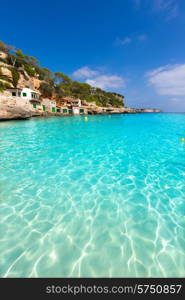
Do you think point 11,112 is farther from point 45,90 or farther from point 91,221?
point 45,90

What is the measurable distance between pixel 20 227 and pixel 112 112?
6923cm

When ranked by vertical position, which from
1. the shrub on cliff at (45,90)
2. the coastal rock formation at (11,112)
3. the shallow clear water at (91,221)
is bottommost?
the shallow clear water at (91,221)

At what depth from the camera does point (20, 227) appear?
126 inches

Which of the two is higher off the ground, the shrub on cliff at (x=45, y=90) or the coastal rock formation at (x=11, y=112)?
the shrub on cliff at (x=45, y=90)

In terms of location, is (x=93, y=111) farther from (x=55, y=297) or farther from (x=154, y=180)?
(x=55, y=297)

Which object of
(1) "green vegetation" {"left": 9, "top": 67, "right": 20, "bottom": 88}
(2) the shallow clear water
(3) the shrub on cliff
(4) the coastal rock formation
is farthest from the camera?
(3) the shrub on cliff

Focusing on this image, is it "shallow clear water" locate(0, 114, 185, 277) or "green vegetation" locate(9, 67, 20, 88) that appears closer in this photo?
"shallow clear water" locate(0, 114, 185, 277)

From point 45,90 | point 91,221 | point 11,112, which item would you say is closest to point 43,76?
point 45,90

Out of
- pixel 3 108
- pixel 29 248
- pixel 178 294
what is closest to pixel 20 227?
pixel 29 248

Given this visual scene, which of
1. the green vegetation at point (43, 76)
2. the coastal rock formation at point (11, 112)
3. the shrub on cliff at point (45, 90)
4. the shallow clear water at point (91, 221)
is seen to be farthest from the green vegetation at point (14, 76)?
the shallow clear water at point (91, 221)

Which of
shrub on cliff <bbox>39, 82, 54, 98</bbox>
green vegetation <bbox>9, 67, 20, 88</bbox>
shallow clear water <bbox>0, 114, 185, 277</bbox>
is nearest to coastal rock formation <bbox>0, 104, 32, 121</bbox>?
green vegetation <bbox>9, 67, 20, 88</bbox>

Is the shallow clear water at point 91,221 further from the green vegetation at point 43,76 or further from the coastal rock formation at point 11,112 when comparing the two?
the green vegetation at point 43,76

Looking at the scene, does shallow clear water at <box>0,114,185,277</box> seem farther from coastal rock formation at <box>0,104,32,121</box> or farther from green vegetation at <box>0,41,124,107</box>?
green vegetation at <box>0,41,124,107</box>

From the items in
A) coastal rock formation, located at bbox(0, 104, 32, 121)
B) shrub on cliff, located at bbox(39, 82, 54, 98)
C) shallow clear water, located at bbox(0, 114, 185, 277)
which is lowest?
shallow clear water, located at bbox(0, 114, 185, 277)
